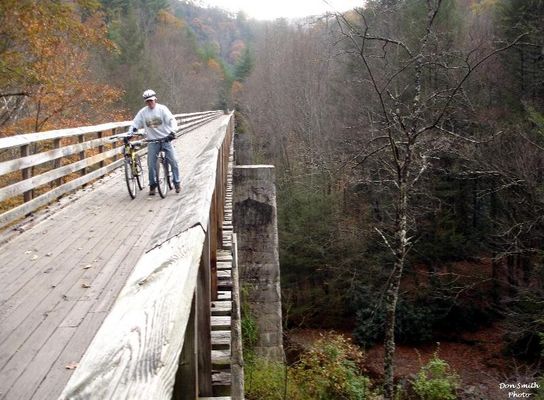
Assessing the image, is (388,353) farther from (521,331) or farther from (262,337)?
(521,331)

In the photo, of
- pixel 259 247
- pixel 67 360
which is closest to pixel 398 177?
pixel 259 247

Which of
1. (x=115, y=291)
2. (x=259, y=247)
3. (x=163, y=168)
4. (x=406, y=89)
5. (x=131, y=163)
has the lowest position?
(x=259, y=247)

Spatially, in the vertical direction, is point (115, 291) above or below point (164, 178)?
below

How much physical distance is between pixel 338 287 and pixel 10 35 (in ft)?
A: 60.4

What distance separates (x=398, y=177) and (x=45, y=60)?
12.5m

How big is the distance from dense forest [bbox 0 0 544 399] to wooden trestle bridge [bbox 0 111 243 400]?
3.89 meters

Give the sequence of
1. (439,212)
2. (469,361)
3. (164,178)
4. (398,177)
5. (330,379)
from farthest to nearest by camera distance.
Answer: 1. (439,212)
2. (469,361)
3. (398,177)
4. (330,379)
5. (164,178)

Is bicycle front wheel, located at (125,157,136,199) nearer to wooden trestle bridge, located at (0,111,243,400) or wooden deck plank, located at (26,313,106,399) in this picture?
wooden trestle bridge, located at (0,111,243,400)

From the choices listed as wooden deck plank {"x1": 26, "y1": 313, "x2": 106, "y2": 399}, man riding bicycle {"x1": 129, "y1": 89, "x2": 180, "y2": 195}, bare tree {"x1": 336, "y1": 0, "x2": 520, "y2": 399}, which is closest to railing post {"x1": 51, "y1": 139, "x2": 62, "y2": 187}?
man riding bicycle {"x1": 129, "y1": 89, "x2": 180, "y2": 195}

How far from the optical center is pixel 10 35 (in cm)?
1302

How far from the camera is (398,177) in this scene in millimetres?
11328

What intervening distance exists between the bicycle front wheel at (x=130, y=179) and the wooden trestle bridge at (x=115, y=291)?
8.1 inches

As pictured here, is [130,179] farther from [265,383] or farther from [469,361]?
[469,361]

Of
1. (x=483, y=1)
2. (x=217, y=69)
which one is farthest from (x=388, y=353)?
(x=217, y=69)
